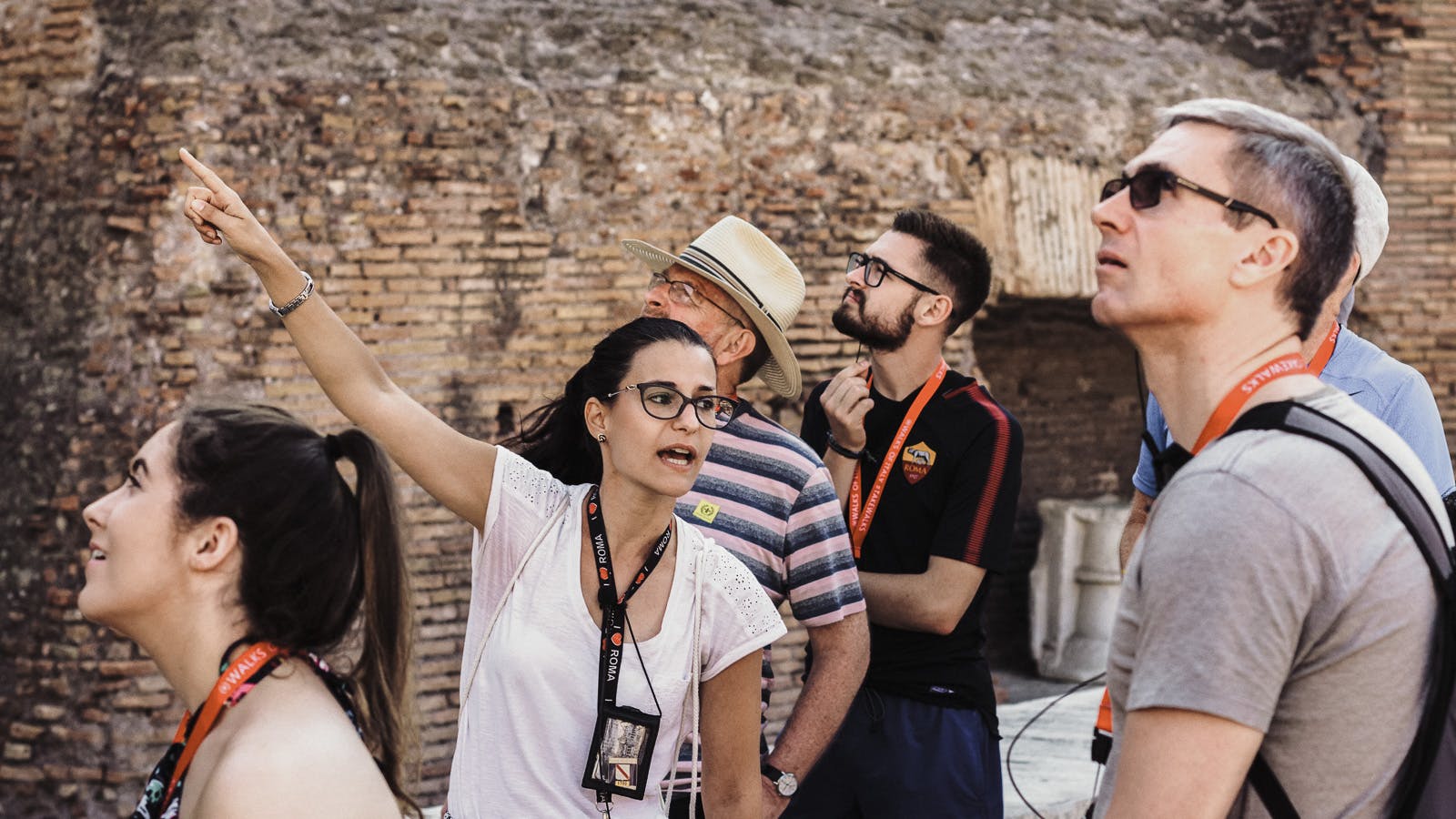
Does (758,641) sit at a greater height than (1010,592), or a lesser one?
greater

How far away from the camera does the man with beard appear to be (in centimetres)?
354

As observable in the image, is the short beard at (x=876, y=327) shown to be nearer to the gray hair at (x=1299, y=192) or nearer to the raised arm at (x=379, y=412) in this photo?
the raised arm at (x=379, y=412)

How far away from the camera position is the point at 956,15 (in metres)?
8.97

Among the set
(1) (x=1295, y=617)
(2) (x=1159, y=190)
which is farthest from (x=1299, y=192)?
(1) (x=1295, y=617)

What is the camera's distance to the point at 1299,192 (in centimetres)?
185

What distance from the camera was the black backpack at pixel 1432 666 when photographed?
1.62 meters

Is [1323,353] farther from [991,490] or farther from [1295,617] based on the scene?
[1295,617]

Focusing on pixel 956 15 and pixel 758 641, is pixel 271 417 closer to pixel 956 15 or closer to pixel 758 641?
pixel 758 641

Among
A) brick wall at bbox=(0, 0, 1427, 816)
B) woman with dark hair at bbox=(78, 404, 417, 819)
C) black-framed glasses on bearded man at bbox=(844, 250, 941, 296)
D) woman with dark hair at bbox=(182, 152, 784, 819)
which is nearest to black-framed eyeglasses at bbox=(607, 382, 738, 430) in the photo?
woman with dark hair at bbox=(182, 152, 784, 819)

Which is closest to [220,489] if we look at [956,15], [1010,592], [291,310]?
[291,310]

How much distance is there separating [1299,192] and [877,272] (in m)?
2.19

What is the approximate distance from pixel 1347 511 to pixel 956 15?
7.81m

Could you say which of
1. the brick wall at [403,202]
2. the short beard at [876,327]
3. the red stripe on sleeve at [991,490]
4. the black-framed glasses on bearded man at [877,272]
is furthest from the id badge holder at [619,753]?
the brick wall at [403,202]

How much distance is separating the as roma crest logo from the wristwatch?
0.89 metres
